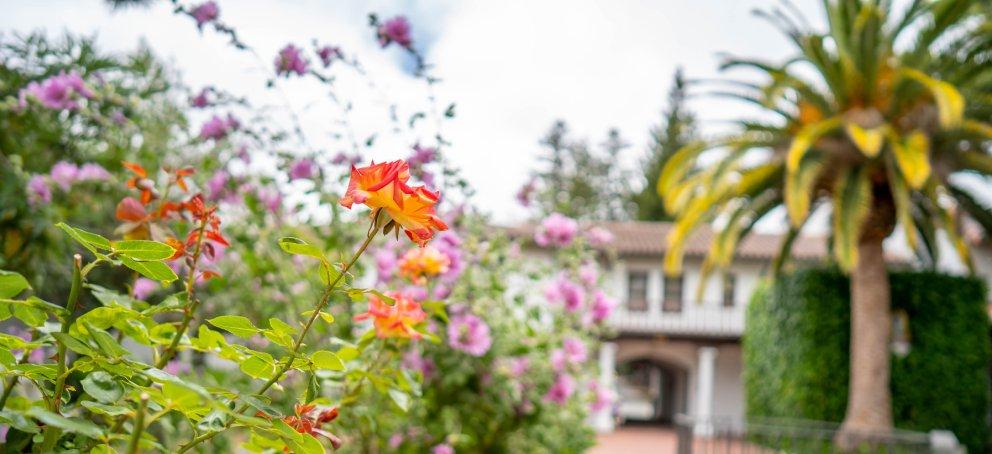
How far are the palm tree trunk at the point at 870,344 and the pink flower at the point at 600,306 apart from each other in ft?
25.7

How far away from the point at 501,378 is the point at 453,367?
32cm

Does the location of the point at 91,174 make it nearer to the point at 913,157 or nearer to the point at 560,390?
the point at 560,390

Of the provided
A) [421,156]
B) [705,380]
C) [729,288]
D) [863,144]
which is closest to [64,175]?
[421,156]

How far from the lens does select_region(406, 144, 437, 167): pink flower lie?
268cm

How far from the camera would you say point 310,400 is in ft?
3.50

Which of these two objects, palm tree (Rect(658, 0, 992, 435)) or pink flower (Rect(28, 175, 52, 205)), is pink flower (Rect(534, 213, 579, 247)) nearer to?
pink flower (Rect(28, 175, 52, 205))

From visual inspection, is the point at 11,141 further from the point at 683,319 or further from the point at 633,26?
the point at 683,319

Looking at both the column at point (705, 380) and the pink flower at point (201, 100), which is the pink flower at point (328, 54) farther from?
the column at point (705, 380)

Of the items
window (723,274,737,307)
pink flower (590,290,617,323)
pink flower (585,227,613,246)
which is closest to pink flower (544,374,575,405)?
pink flower (590,290,617,323)

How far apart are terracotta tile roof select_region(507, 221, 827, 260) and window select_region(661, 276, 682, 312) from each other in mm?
1087

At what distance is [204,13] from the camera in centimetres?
248

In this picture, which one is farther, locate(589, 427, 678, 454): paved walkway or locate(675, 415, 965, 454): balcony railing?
locate(589, 427, 678, 454): paved walkway

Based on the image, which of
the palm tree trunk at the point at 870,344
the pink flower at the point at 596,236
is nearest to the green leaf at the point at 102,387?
the pink flower at the point at 596,236

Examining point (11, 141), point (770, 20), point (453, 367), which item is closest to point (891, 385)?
point (770, 20)
